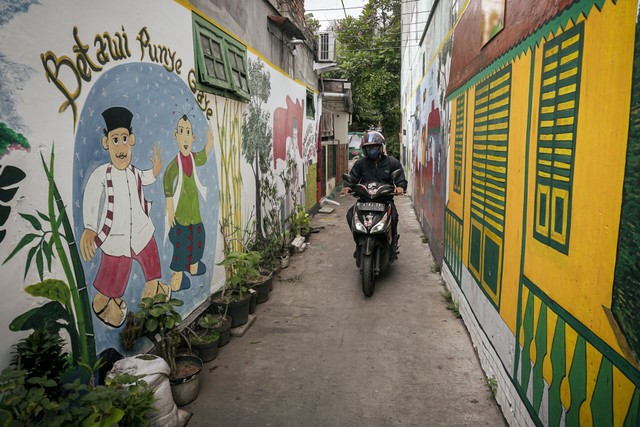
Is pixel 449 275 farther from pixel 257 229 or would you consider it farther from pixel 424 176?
pixel 424 176

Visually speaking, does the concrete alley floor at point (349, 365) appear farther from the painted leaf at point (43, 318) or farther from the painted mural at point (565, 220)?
the painted leaf at point (43, 318)

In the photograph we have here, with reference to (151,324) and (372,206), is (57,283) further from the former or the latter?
(372,206)

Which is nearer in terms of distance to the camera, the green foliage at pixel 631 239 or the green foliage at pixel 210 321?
the green foliage at pixel 631 239

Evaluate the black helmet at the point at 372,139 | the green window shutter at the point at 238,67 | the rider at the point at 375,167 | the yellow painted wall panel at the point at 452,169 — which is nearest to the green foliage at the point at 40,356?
the green window shutter at the point at 238,67

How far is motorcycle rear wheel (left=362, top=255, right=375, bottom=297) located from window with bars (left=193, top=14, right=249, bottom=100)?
2412 mm

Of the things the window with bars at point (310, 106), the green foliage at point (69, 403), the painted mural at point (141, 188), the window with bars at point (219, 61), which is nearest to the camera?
the green foliage at point (69, 403)

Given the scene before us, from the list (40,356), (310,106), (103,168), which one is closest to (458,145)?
(103,168)

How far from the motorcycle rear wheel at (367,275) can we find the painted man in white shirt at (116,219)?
2572 mm

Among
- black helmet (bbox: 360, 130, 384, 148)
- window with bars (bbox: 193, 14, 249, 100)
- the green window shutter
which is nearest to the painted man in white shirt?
window with bars (bbox: 193, 14, 249, 100)

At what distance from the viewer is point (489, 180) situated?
336cm

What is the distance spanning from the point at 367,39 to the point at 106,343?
2168 centimetres

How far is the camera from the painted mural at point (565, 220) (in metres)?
1.54

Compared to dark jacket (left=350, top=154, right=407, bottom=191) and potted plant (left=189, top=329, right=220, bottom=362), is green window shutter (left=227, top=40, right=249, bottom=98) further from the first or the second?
potted plant (left=189, top=329, right=220, bottom=362)

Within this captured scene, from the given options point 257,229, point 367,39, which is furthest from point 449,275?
point 367,39
